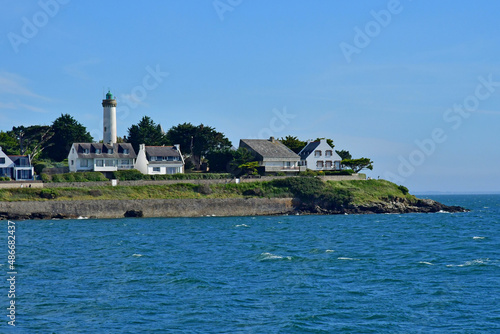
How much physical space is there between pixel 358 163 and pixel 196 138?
27001 millimetres

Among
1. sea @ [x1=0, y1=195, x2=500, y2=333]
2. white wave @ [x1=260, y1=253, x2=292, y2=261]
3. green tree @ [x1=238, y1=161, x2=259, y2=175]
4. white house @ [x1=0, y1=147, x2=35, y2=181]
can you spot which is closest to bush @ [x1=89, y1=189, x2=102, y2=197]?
white house @ [x1=0, y1=147, x2=35, y2=181]

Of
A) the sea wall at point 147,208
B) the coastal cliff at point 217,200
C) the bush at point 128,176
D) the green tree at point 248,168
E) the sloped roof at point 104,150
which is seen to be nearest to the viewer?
the sea wall at point 147,208

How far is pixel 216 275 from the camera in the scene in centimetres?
3319

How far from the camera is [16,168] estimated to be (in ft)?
276

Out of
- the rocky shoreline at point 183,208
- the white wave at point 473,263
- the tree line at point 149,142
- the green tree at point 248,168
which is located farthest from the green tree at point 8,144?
the white wave at point 473,263

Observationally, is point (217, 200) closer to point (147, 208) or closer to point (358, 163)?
point (147, 208)

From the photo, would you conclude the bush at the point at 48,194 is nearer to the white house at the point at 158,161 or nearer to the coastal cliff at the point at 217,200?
the coastal cliff at the point at 217,200

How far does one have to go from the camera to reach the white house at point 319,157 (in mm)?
104750

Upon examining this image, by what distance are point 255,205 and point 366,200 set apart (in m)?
16.8

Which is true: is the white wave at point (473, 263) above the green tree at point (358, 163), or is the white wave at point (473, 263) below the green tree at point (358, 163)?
below

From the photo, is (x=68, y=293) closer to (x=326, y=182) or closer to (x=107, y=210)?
(x=107, y=210)

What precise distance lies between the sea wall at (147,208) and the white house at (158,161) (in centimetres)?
1588

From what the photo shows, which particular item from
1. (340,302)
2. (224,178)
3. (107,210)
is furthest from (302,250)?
(224,178)

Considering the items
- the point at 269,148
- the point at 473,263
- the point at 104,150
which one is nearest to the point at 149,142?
the point at 104,150
